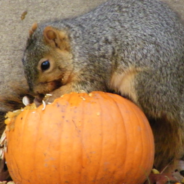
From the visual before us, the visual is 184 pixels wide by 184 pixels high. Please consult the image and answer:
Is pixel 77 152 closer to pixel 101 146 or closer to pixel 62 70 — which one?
pixel 101 146

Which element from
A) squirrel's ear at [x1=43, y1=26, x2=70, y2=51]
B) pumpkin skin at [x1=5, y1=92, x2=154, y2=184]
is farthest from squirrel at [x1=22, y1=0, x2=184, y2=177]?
pumpkin skin at [x1=5, y1=92, x2=154, y2=184]

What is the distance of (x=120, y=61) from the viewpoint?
2582mm

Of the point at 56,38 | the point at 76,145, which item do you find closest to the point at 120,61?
the point at 56,38

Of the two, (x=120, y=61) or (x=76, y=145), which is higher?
(x=120, y=61)

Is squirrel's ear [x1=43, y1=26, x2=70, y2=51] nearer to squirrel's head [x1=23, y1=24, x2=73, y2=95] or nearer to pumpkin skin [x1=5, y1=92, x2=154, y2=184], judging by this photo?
squirrel's head [x1=23, y1=24, x2=73, y2=95]

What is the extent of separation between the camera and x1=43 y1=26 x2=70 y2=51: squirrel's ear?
2.42m

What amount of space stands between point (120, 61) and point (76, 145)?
794 millimetres

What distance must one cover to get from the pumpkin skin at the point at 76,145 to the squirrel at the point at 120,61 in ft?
0.93

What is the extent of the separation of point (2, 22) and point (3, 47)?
21 centimetres

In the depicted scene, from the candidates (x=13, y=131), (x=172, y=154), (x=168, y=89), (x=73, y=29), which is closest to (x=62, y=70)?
(x=73, y=29)

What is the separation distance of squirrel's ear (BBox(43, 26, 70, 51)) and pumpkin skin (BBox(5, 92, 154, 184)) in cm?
44

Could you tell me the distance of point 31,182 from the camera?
7.04 ft

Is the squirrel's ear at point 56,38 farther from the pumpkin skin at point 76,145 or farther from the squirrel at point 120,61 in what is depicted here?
the pumpkin skin at point 76,145

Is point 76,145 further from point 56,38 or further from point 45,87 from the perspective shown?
point 56,38
